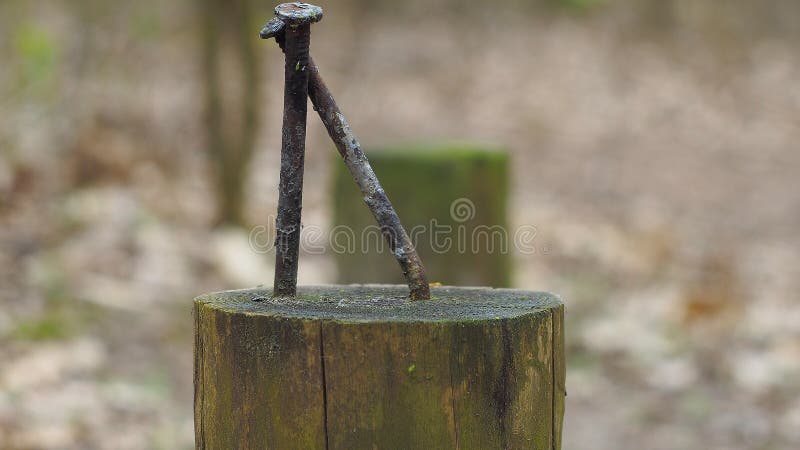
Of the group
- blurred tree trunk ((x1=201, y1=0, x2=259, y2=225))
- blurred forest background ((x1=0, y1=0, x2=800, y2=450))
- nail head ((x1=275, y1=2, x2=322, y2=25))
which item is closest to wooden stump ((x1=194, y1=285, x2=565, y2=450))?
nail head ((x1=275, y1=2, x2=322, y2=25))

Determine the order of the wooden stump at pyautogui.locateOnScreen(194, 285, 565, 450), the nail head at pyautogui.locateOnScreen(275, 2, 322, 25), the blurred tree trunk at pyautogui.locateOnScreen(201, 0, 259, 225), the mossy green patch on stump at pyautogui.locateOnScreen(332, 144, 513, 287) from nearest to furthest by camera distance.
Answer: the wooden stump at pyautogui.locateOnScreen(194, 285, 565, 450)
the nail head at pyautogui.locateOnScreen(275, 2, 322, 25)
the mossy green patch on stump at pyautogui.locateOnScreen(332, 144, 513, 287)
the blurred tree trunk at pyautogui.locateOnScreen(201, 0, 259, 225)

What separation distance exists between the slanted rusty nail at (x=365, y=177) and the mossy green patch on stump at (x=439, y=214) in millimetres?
2356

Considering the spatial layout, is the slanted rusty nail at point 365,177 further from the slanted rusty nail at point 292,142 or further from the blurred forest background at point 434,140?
the blurred forest background at point 434,140

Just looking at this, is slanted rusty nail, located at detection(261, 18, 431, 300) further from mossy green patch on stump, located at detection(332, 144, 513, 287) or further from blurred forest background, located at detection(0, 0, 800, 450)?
mossy green patch on stump, located at detection(332, 144, 513, 287)

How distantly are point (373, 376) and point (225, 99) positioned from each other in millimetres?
5279

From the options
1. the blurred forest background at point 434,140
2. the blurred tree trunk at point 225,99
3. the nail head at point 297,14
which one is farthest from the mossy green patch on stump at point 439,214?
the nail head at point 297,14

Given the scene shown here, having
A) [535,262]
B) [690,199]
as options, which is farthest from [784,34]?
[535,262]

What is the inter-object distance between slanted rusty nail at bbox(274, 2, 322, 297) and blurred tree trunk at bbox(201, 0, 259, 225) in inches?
186

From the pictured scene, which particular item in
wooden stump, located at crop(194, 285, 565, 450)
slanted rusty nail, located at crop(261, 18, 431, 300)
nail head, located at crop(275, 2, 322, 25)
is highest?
nail head, located at crop(275, 2, 322, 25)

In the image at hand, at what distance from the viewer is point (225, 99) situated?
21.2ft

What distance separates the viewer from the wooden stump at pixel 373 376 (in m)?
1.47

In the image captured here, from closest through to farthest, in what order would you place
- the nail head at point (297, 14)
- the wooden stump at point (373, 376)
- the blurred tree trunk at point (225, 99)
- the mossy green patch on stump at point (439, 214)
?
the wooden stump at point (373, 376), the nail head at point (297, 14), the mossy green patch on stump at point (439, 214), the blurred tree trunk at point (225, 99)

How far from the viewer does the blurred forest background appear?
416 cm

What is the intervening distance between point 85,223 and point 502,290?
173 inches
